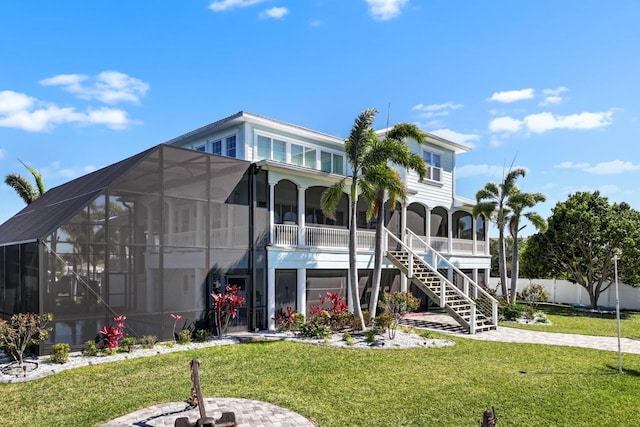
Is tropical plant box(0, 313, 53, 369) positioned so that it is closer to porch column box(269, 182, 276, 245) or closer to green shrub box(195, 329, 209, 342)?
green shrub box(195, 329, 209, 342)

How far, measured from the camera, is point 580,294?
99.8ft

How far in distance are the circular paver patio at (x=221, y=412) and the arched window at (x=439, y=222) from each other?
18.7 m

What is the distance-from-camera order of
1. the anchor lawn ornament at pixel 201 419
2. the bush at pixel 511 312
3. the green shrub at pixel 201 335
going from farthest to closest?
the bush at pixel 511 312, the green shrub at pixel 201 335, the anchor lawn ornament at pixel 201 419

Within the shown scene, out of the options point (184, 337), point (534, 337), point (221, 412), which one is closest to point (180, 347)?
point (184, 337)

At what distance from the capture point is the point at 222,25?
13.9 m

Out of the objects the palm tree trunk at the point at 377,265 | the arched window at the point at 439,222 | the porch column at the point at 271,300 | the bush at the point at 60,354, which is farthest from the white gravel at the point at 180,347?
the arched window at the point at 439,222

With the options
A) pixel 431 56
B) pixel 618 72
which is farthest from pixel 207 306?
pixel 618 72

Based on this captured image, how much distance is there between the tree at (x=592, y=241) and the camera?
24953 millimetres

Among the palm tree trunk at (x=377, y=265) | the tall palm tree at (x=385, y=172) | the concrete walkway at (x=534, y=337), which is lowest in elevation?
the concrete walkway at (x=534, y=337)

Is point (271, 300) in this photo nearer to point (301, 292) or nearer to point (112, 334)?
point (301, 292)

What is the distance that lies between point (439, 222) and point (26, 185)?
80.7 ft

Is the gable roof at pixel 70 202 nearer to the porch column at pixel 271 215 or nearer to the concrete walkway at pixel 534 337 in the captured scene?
the porch column at pixel 271 215

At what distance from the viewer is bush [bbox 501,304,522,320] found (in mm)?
20469

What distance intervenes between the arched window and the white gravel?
10.2 metres
